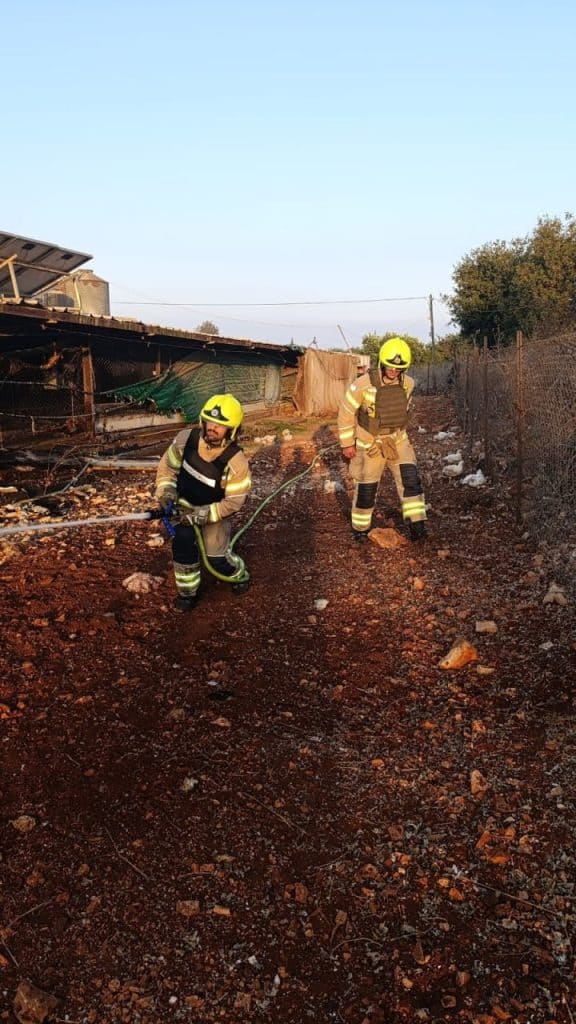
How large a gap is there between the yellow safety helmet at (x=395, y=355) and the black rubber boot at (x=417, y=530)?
1.46 m

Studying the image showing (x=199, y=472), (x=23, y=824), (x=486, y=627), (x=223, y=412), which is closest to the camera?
(x=23, y=824)

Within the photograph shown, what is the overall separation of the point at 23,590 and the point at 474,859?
13.2 feet

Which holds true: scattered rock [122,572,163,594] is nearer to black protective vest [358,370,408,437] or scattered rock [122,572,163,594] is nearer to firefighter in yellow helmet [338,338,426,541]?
firefighter in yellow helmet [338,338,426,541]

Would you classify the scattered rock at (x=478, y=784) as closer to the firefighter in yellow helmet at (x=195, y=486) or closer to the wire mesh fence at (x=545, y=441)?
the firefighter in yellow helmet at (x=195, y=486)

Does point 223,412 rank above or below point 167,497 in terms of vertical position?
above

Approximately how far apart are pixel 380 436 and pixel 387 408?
284 mm

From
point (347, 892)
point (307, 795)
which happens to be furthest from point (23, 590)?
point (347, 892)

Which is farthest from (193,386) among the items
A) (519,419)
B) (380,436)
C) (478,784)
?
(478,784)

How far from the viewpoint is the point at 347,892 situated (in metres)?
2.40

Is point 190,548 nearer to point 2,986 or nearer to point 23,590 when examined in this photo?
point 23,590

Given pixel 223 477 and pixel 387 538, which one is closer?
pixel 223 477

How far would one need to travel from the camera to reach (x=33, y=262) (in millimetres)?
10727

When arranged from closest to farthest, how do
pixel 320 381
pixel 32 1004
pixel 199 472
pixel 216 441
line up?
pixel 32 1004, pixel 216 441, pixel 199 472, pixel 320 381

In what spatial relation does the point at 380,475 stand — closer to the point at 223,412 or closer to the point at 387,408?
the point at 387,408
